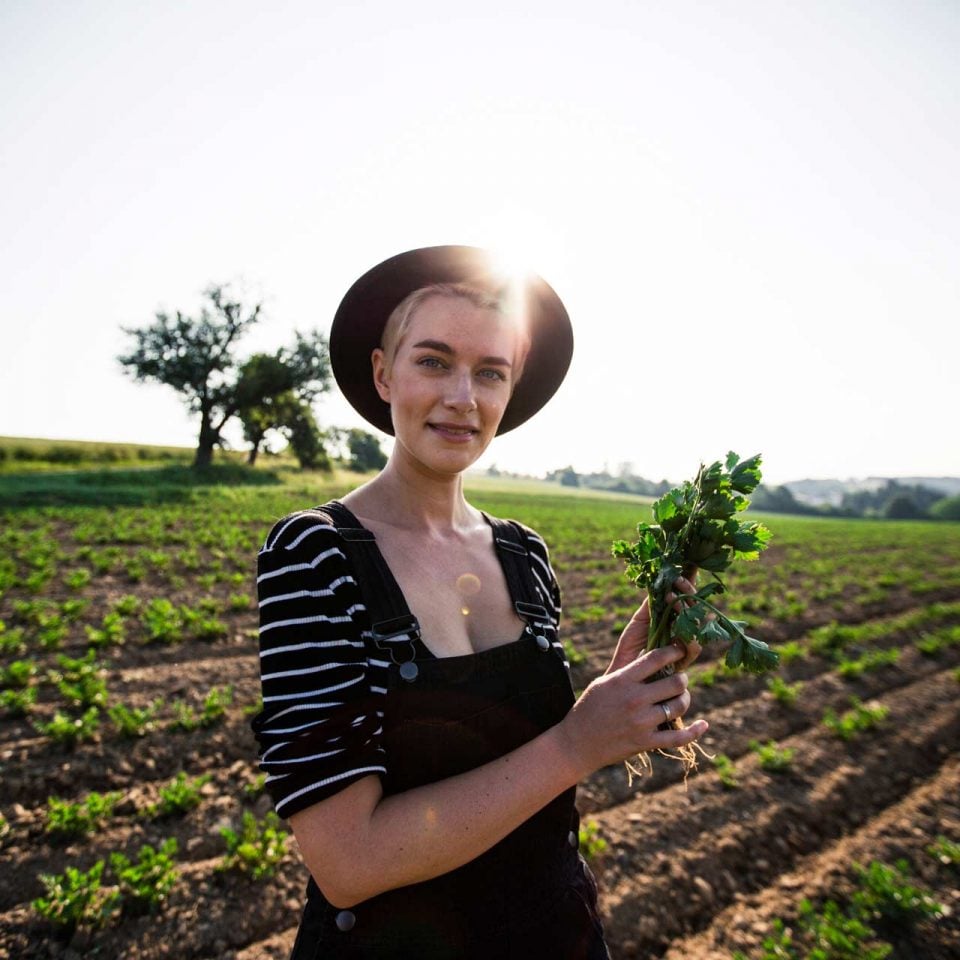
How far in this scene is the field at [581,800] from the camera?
3.78 metres

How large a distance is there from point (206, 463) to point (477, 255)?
42.5m

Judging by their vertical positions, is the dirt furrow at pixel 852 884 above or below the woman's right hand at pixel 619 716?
below

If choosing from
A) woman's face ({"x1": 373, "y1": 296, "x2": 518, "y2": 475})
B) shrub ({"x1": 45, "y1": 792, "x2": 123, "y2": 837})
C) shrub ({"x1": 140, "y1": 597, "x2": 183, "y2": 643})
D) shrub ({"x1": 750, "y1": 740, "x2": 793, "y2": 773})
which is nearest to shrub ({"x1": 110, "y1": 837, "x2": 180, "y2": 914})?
shrub ({"x1": 45, "y1": 792, "x2": 123, "y2": 837})

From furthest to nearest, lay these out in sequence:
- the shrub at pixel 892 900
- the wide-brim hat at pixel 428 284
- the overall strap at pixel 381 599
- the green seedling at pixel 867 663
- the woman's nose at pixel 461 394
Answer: the green seedling at pixel 867 663 → the shrub at pixel 892 900 → the wide-brim hat at pixel 428 284 → the woman's nose at pixel 461 394 → the overall strap at pixel 381 599

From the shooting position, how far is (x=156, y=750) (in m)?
5.40

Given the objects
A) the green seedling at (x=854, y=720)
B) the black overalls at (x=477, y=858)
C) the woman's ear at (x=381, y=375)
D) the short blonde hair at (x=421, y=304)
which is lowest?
the green seedling at (x=854, y=720)

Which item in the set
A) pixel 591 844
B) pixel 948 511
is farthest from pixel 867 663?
pixel 948 511

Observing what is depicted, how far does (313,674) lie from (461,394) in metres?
0.89

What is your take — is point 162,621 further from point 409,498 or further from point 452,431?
point 452,431

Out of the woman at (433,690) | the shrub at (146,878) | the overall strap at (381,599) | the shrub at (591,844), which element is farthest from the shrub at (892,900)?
the shrub at (146,878)

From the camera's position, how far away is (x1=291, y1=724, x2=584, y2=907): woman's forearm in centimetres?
124

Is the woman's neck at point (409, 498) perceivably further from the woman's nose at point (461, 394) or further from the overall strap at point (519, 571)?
the woman's nose at point (461, 394)

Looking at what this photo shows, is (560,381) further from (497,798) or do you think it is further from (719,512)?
(497,798)

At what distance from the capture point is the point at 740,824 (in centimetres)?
501
